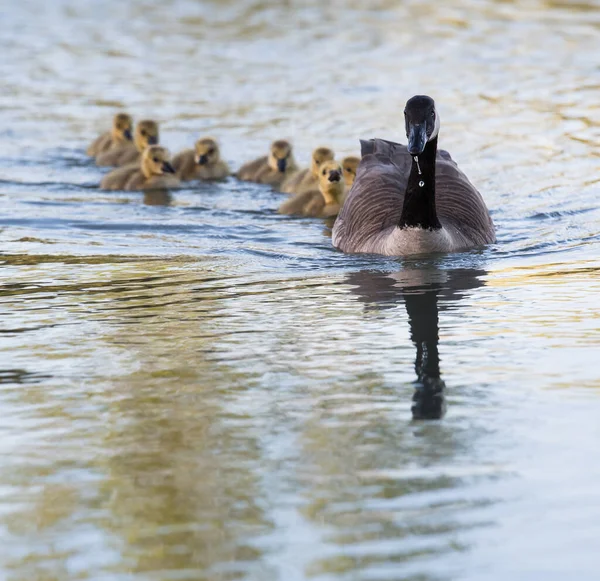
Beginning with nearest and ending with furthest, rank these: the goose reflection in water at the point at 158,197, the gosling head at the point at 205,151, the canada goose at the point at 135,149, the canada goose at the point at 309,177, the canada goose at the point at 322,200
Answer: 1. the canada goose at the point at 322,200
2. the goose reflection in water at the point at 158,197
3. the canada goose at the point at 309,177
4. the gosling head at the point at 205,151
5. the canada goose at the point at 135,149

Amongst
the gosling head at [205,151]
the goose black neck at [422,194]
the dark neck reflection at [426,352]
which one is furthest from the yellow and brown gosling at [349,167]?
the dark neck reflection at [426,352]

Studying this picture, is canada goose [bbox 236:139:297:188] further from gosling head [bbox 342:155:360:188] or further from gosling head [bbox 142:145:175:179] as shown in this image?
gosling head [bbox 142:145:175:179]

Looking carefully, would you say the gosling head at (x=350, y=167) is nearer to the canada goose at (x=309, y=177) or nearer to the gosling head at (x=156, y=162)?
the canada goose at (x=309, y=177)

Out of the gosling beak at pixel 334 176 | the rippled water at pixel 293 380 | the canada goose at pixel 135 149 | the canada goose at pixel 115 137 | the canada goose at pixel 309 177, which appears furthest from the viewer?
the canada goose at pixel 115 137

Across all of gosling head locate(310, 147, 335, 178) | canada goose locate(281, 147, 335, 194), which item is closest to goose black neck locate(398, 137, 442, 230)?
canada goose locate(281, 147, 335, 194)

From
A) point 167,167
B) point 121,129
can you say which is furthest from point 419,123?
point 121,129

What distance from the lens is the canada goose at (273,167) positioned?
12914 millimetres

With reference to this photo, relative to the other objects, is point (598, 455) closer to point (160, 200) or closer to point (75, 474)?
point (75, 474)

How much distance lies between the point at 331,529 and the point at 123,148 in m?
10.5

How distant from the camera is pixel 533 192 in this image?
1191 cm

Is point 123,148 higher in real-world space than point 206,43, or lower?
lower

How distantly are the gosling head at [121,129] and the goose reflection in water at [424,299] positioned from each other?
6370 millimetres

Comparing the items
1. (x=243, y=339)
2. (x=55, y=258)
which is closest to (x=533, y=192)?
(x=55, y=258)

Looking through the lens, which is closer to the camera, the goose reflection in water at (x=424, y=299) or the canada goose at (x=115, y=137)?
the goose reflection in water at (x=424, y=299)
